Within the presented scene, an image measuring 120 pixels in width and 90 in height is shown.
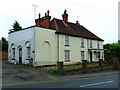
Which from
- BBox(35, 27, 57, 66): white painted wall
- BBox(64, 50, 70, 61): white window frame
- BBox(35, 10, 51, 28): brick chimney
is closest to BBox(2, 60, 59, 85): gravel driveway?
BBox(35, 27, 57, 66): white painted wall

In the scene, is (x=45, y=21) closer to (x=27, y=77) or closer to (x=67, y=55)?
(x=67, y=55)

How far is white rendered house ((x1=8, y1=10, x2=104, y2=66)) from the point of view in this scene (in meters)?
19.5

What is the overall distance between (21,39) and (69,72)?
9.97 meters

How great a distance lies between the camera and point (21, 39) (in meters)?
21.3

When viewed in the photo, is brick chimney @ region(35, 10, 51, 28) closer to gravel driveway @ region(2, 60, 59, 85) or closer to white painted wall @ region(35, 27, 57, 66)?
white painted wall @ region(35, 27, 57, 66)

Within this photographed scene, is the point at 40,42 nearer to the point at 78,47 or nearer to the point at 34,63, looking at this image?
the point at 34,63

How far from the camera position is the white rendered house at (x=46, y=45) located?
19.5 metres

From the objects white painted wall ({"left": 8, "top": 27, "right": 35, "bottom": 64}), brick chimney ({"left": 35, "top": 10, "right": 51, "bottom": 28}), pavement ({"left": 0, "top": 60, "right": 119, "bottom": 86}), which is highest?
brick chimney ({"left": 35, "top": 10, "right": 51, "bottom": 28})

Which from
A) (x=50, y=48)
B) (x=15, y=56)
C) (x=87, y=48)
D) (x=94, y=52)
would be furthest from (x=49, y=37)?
(x=94, y=52)

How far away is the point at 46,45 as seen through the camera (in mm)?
20797

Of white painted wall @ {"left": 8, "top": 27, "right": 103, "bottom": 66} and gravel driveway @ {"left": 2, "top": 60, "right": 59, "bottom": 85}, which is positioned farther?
white painted wall @ {"left": 8, "top": 27, "right": 103, "bottom": 66}

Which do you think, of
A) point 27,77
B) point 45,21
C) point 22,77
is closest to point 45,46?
point 45,21

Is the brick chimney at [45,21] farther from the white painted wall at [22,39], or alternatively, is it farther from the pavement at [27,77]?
the pavement at [27,77]

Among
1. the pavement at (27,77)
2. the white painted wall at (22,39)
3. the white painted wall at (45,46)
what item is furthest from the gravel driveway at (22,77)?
the white painted wall at (22,39)
